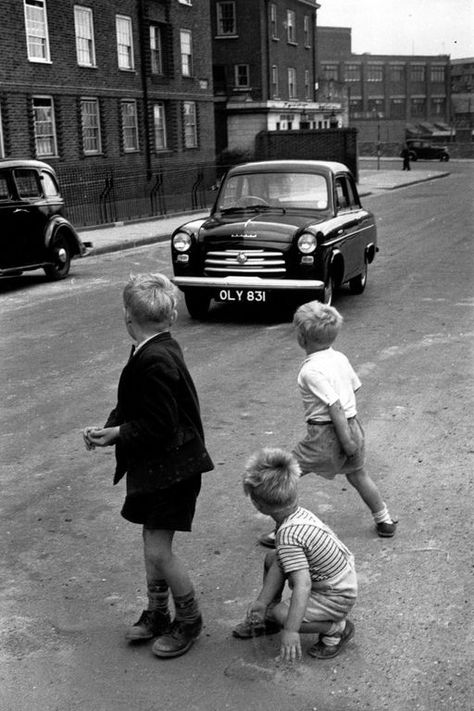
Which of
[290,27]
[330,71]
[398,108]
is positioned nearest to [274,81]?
[290,27]

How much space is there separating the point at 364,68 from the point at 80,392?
10665 cm

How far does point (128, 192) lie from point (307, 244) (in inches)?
839

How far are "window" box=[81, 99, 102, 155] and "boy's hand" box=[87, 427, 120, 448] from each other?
27121 mm

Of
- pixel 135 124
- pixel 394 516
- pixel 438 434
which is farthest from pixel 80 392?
pixel 135 124

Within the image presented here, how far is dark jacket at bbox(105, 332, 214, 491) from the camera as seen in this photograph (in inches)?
140

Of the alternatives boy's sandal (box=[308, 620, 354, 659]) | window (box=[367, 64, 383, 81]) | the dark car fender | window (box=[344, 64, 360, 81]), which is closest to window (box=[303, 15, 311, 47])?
the dark car fender

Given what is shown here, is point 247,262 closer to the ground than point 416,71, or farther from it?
closer to the ground

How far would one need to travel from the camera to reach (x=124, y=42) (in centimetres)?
3212

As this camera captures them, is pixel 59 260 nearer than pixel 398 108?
Yes

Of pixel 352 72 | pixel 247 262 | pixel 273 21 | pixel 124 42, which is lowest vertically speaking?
pixel 247 262

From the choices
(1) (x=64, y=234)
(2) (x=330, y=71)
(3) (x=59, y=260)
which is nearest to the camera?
(3) (x=59, y=260)

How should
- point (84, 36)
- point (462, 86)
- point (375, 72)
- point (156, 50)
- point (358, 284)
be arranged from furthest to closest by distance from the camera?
point (462, 86) < point (375, 72) < point (156, 50) < point (84, 36) < point (358, 284)

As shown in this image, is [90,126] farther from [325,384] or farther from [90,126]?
[325,384]

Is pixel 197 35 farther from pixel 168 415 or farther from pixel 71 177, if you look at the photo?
pixel 168 415
